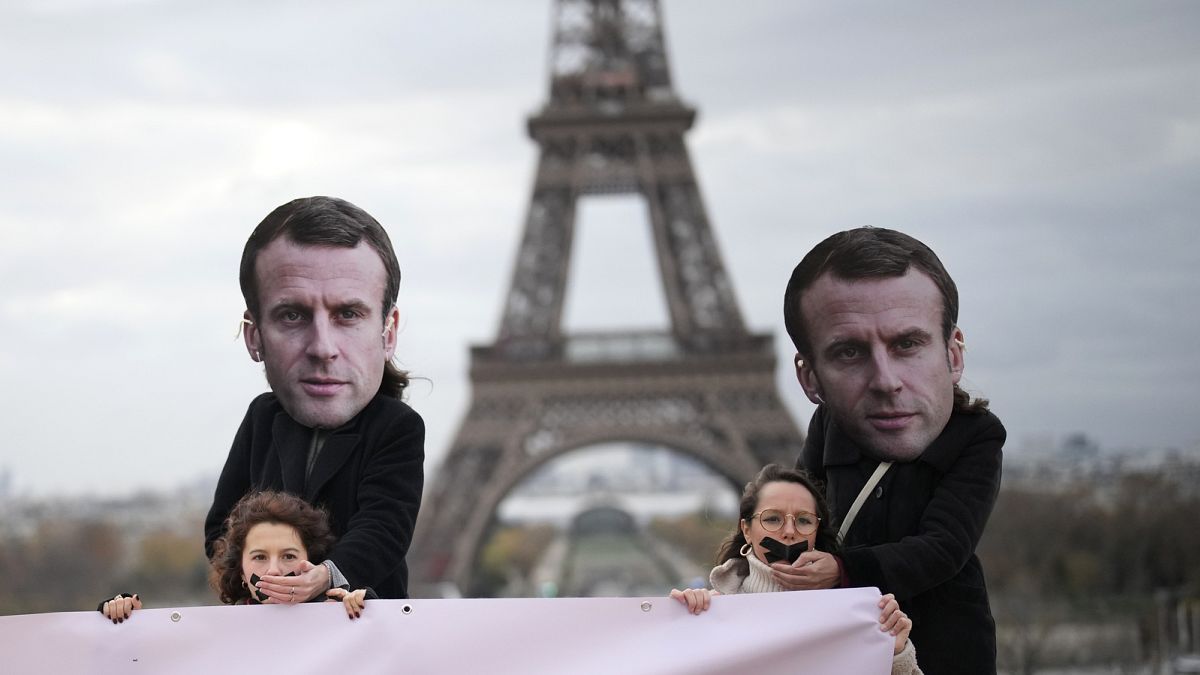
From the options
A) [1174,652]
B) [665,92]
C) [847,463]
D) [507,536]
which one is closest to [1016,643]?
[1174,652]

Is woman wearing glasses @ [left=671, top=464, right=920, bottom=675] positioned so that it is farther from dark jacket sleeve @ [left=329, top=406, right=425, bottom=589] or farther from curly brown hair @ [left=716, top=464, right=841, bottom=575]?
dark jacket sleeve @ [left=329, top=406, right=425, bottom=589]

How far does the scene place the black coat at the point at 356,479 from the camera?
439 centimetres

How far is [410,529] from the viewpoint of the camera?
15.0ft

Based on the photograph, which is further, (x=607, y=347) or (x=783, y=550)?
(x=607, y=347)

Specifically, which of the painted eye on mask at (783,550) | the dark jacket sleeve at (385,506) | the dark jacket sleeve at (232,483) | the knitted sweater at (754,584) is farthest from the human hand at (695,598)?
the dark jacket sleeve at (232,483)

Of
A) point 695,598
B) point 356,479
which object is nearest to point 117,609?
point 356,479

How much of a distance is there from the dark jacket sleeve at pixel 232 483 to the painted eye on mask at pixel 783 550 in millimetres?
1899

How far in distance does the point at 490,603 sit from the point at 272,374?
118 cm

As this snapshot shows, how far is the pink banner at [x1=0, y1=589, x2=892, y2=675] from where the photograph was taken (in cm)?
416

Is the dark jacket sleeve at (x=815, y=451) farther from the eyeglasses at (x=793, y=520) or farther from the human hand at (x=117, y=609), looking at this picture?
the human hand at (x=117, y=609)

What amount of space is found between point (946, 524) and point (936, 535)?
0.19 feet

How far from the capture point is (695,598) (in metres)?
4.18

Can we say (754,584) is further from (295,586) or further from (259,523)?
(259,523)

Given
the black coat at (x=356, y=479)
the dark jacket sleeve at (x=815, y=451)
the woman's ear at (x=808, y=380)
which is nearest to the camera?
the black coat at (x=356, y=479)
